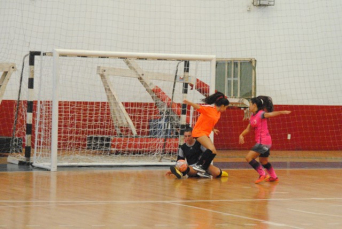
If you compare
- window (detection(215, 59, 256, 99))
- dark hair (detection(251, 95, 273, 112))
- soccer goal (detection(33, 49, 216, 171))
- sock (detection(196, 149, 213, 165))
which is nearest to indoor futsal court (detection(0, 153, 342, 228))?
sock (detection(196, 149, 213, 165))

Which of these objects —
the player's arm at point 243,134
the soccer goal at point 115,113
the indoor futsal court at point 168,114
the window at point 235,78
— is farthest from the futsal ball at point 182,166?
the window at point 235,78

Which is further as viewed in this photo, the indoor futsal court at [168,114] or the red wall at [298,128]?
the red wall at [298,128]

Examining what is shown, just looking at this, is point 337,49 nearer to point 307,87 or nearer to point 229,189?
point 307,87

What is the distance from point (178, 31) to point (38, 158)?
7.40 metres

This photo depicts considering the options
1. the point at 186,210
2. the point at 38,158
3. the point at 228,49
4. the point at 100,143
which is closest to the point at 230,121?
the point at 228,49

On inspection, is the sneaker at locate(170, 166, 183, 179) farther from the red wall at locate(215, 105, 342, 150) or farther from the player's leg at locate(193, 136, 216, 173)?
the red wall at locate(215, 105, 342, 150)

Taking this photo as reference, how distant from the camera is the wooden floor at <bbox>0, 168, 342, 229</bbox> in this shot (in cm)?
680

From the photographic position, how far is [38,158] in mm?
12938

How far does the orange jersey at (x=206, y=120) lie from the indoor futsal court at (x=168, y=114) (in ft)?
0.08

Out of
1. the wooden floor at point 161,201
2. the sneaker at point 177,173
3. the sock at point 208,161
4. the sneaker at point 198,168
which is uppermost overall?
the sock at point 208,161

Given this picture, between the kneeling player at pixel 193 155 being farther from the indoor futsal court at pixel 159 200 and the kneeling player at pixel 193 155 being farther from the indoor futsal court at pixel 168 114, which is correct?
the indoor futsal court at pixel 159 200

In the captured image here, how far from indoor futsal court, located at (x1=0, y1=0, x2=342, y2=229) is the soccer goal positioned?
4cm

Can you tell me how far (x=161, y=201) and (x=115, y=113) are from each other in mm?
7178

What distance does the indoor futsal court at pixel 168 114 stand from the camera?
802cm
